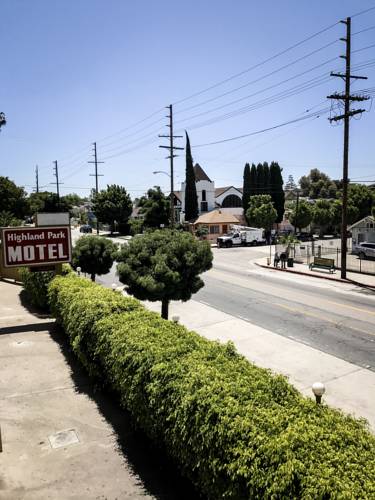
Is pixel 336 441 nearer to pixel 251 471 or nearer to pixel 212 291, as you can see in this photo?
pixel 251 471

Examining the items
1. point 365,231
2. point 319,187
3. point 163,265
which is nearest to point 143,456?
point 163,265

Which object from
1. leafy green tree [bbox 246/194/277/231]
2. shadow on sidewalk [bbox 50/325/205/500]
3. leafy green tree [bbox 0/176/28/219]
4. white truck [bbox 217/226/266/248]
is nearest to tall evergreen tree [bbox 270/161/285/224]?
leafy green tree [bbox 246/194/277/231]

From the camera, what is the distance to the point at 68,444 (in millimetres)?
6957

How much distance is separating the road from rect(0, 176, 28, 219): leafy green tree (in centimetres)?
4480

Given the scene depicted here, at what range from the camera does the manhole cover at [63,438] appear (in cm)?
696

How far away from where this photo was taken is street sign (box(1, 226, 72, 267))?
12164 millimetres

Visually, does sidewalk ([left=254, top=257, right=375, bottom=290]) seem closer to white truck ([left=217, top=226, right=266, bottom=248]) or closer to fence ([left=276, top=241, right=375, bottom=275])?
fence ([left=276, top=241, right=375, bottom=275])

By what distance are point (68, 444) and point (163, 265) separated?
613 cm

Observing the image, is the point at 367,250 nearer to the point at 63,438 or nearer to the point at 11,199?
the point at 63,438

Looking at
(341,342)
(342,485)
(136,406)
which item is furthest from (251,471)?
(341,342)

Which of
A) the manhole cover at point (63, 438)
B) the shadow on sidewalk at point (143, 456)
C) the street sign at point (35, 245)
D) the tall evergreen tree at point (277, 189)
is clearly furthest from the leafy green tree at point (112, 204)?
the manhole cover at point (63, 438)

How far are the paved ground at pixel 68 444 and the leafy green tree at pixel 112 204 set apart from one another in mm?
56013

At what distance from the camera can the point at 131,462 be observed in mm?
6453

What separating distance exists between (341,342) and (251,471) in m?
10.7
